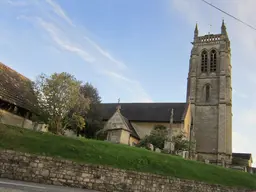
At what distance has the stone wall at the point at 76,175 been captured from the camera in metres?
14.8

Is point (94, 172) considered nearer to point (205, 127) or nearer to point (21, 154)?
point (21, 154)

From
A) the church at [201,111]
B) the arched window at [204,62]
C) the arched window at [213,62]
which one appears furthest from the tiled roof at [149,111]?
the arched window at [213,62]

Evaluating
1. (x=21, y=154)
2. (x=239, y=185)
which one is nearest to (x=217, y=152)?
(x=239, y=185)

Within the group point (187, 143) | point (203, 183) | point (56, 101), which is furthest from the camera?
point (187, 143)

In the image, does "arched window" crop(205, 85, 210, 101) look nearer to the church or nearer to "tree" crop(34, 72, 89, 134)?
the church

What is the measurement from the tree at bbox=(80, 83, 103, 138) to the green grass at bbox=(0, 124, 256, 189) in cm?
1906

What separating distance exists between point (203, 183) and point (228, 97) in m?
35.1

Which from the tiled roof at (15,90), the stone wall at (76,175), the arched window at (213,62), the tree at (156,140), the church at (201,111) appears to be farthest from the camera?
the arched window at (213,62)

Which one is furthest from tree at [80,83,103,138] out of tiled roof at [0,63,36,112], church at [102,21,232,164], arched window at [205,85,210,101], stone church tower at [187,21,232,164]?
arched window at [205,85,210,101]

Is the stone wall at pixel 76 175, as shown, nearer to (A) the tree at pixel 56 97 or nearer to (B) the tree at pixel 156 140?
(A) the tree at pixel 56 97

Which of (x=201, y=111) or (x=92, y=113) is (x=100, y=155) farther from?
(x=201, y=111)

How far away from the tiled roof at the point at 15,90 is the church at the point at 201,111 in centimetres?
1355

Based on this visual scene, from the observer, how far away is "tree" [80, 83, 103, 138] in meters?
39.2

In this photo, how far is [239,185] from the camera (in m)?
21.3
